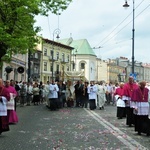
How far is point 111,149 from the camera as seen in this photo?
8898mm

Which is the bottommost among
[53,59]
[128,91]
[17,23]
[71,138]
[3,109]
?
[71,138]

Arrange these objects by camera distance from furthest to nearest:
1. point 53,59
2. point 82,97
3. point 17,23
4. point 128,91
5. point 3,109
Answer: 1. point 53,59
2. point 82,97
3. point 17,23
4. point 128,91
5. point 3,109

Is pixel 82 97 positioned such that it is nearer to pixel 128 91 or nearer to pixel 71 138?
pixel 128 91

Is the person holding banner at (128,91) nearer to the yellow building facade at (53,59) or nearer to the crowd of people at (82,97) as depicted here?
the crowd of people at (82,97)

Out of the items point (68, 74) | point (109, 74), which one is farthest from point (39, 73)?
point (109, 74)

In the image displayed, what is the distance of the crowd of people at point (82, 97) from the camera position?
38.7 ft

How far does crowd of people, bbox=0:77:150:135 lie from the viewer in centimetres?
1180

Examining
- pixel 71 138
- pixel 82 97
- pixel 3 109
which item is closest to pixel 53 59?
pixel 82 97

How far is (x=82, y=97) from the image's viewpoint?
2717cm

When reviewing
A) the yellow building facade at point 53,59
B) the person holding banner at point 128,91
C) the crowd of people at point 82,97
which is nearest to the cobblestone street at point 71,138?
the crowd of people at point 82,97

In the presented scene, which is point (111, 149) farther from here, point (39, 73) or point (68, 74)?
point (39, 73)

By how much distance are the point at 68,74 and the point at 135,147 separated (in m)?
26.6

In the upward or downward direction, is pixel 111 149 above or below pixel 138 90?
below

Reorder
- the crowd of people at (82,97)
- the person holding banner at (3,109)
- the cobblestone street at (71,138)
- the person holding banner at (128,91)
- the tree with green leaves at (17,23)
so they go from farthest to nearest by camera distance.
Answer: the tree with green leaves at (17,23) < the person holding banner at (128,91) < the crowd of people at (82,97) < the person holding banner at (3,109) < the cobblestone street at (71,138)
